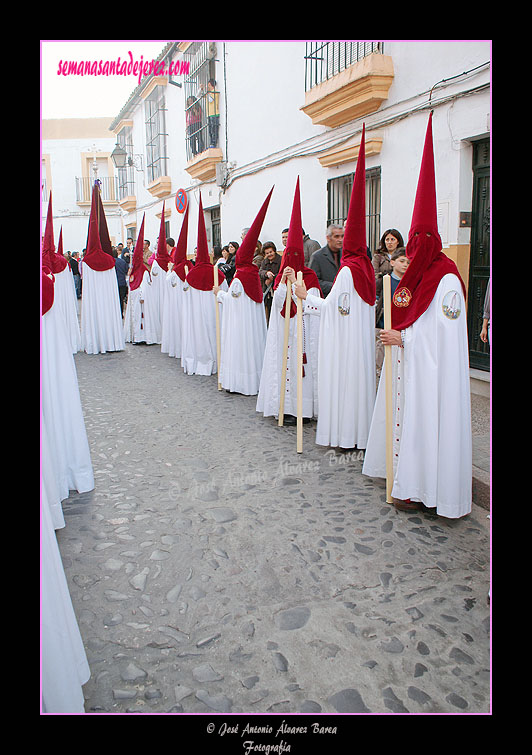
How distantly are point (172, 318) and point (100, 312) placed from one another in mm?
1272

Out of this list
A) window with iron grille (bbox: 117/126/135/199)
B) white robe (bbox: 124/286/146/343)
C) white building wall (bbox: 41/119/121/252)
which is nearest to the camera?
white robe (bbox: 124/286/146/343)

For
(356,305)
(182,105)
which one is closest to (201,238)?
(356,305)

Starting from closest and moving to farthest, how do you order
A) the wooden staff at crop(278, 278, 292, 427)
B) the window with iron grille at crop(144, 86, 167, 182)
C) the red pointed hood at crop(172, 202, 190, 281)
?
the wooden staff at crop(278, 278, 292, 427) → the red pointed hood at crop(172, 202, 190, 281) → the window with iron grille at crop(144, 86, 167, 182)

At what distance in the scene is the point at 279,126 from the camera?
11133mm

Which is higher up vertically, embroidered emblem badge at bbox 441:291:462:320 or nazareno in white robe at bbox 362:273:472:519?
embroidered emblem badge at bbox 441:291:462:320

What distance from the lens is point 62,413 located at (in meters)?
4.30

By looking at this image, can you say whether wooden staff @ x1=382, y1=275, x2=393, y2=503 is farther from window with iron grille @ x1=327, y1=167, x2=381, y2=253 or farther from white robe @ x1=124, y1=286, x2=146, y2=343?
white robe @ x1=124, y1=286, x2=146, y2=343

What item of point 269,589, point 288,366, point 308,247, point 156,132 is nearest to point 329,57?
point 308,247

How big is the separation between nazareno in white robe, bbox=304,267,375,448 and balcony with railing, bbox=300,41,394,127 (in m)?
3.84

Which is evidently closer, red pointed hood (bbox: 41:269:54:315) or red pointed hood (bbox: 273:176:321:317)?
red pointed hood (bbox: 41:269:54:315)

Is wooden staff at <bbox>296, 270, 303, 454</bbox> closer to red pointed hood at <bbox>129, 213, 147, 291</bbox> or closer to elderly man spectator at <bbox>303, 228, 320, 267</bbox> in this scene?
elderly man spectator at <bbox>303, 228, 320, 267</bbox>

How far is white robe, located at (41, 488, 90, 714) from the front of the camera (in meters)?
1.97

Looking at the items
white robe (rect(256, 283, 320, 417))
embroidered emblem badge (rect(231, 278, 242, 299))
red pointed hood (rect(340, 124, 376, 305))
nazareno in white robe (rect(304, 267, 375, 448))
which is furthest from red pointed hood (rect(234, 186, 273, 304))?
red pointed hood (rect(340, 124, 376, 305))

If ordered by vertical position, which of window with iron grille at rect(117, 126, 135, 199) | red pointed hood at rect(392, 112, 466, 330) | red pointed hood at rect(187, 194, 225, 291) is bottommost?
red pointed hood at rect(392, 112, 466, 330)
